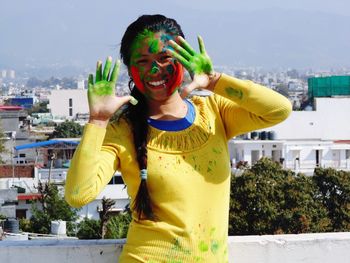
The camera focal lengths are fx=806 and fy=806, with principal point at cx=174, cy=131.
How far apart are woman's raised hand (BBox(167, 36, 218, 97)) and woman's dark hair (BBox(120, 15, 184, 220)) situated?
0.44 feet

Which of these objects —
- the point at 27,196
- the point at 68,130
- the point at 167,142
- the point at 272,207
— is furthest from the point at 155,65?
the point at 68,130

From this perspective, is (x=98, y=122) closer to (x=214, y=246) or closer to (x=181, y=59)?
(x=181, y=59)

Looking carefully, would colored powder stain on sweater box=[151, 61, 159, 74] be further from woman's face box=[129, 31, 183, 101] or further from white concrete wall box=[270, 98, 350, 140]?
white concrete wall box=[270, 98, 350, 140]

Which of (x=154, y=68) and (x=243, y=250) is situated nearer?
(x=154, y=68)

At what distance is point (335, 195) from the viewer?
1880 centimetres

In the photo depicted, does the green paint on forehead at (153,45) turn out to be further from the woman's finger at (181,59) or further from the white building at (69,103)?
the white building at (69,103)

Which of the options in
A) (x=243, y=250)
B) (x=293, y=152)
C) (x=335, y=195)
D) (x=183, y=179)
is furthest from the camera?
(x=293, y=152)

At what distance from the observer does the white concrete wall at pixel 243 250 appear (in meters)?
3.43

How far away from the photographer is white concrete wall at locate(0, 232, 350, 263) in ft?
11.3

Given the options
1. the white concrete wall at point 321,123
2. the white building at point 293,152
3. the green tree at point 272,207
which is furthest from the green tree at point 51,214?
the white concrete wall at point 321,123

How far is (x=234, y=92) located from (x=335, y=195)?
16288 mm

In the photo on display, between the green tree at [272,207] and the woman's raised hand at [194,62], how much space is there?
13.4 meters

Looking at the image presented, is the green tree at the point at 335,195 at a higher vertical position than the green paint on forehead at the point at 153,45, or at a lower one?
lower

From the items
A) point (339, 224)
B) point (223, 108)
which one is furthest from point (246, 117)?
point (339, 224)
